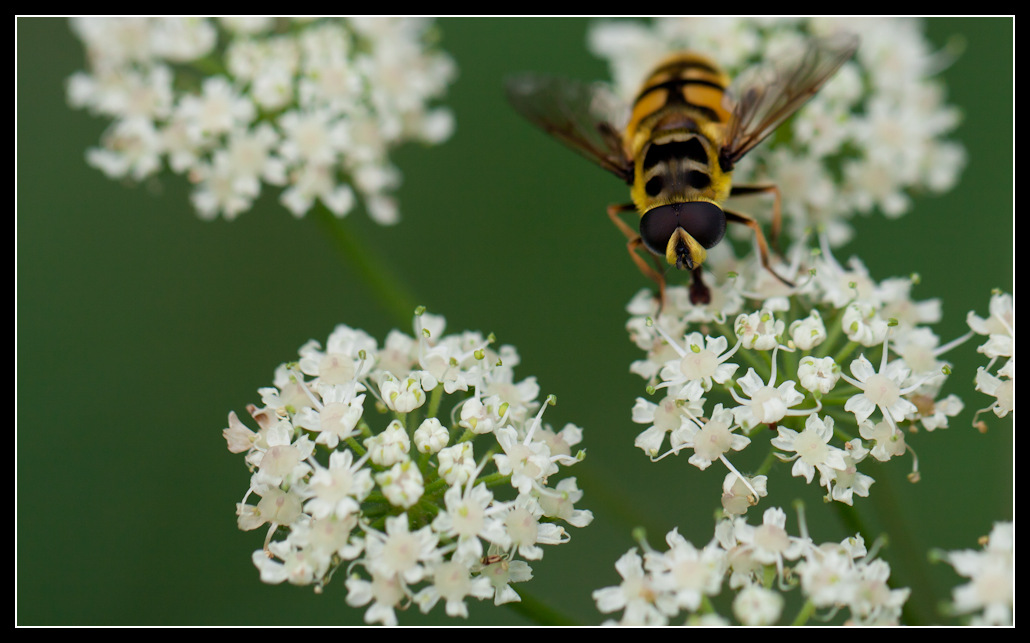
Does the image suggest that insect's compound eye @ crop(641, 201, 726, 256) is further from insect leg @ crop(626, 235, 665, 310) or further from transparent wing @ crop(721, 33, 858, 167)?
transparent wing @ crop(721, 33, 858, 167)

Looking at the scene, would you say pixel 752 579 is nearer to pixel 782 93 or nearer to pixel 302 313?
pixel 782 93

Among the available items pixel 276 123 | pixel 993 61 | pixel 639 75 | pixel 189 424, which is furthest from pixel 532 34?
pixel 189 424

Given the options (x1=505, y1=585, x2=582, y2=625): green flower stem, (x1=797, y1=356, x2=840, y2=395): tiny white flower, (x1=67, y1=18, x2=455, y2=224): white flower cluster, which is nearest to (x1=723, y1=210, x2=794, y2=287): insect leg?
(x1=797, y1=356, x2=840, y2=395): tiny white flower

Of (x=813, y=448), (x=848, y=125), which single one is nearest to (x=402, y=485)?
(x=813, y=448)

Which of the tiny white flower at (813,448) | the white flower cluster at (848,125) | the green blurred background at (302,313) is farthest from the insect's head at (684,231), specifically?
the green blurred background at (302,313)

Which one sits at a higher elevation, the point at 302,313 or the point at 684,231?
the point at 302,313

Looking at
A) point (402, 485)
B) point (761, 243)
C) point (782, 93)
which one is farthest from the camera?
point (782, 93)

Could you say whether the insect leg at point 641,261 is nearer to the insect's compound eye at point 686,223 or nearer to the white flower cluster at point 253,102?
the insect's compound eye at point 686,223
